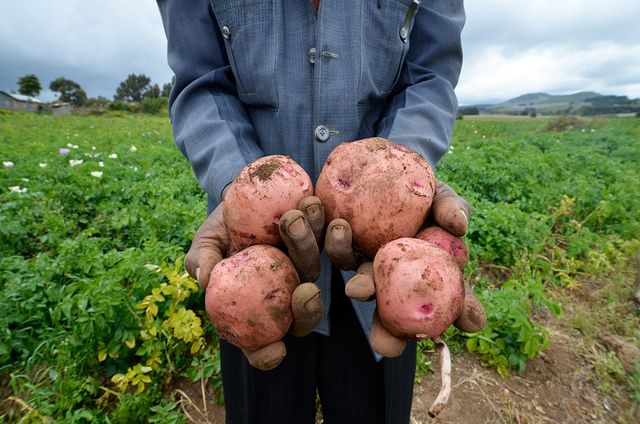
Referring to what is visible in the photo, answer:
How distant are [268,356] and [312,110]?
95 centimetres

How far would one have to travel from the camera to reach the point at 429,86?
1.54m

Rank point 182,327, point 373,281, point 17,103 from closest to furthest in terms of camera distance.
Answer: point 373,281, point 182,327, point 17,103

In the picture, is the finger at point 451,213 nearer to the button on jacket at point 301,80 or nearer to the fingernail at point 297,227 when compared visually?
the button on jacket at point 301,80

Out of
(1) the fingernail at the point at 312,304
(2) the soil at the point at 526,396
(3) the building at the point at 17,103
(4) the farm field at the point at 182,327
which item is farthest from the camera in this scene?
(3) the building at the point at 17,103

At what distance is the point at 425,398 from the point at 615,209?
407 cm

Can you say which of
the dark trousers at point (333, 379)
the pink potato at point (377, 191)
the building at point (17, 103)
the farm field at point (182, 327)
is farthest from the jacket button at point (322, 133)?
the building at point (17, 103)

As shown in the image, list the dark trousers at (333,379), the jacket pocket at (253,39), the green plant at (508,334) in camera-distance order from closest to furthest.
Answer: the jacket pocket at (253,39) < the dark trousers at (333,379) < the green plant at (508,334)

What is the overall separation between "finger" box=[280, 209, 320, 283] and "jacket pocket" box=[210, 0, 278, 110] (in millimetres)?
614

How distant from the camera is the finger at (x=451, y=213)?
1.08 meters

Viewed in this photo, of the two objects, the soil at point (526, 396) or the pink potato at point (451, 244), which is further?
the soil at point (526, 396)

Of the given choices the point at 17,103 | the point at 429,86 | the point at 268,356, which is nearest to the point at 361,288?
the point at 268,356

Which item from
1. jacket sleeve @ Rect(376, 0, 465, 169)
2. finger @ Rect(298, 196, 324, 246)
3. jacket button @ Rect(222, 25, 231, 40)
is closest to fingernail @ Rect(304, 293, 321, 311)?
finger @ Rect(298, 196, 324, 246)

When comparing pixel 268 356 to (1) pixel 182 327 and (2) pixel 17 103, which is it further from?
(2) pixel 17 103

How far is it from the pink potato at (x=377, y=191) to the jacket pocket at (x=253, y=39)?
0.43 metres
